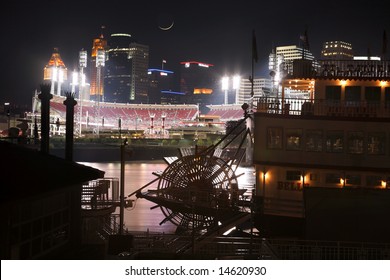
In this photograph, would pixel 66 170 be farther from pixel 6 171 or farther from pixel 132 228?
pixel 132 228

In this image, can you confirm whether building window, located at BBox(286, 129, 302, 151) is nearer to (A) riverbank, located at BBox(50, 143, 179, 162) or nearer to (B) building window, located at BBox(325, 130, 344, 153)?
(B) building window, located at BBox(325, 130, 344, 153)

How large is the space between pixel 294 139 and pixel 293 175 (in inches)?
45.6

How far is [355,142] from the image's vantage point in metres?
16.9

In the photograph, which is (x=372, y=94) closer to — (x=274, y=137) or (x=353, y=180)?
(x=353, y=180)

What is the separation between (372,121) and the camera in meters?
16.8

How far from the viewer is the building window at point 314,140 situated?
56.0ft

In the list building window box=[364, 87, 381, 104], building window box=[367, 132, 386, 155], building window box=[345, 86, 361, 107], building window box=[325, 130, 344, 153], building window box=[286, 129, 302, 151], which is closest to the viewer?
building window box=[367, 132, 386, 155]

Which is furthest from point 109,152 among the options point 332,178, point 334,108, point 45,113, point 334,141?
point 45,113

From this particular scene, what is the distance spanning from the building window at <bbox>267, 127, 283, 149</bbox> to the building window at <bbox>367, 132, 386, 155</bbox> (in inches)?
108

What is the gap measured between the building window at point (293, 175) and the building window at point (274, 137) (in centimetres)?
93

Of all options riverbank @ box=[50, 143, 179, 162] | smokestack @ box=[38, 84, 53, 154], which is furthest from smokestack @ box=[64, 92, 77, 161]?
riverbank @ box=[50, 143, 179, 162]

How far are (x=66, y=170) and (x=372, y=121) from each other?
415 inches

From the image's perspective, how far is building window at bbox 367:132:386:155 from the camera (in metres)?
16.7
